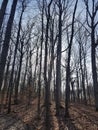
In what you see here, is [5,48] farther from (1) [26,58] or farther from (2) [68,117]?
(1) [26,58]

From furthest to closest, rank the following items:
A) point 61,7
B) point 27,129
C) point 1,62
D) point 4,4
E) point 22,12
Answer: point 22,12 → point 61,7 → point 27,129 → point 4,4 → point 1,62

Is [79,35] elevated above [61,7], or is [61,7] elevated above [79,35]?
[79,35]

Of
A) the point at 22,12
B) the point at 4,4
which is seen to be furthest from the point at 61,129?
the point at 22,12

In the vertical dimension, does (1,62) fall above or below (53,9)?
below

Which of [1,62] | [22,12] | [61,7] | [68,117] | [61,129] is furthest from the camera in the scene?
[22,12]

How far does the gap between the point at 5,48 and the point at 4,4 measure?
2.02 metres

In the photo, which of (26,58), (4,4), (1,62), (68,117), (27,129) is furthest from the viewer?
(26,58)

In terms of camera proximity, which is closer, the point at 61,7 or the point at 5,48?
the point at 5,48

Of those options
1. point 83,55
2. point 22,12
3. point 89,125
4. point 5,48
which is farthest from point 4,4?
point 83,55

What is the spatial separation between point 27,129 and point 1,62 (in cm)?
446

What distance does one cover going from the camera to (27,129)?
30.6ft

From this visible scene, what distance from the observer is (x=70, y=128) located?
28.3 feet

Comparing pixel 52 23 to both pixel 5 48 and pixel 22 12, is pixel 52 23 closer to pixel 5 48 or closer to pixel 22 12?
pixel 22 12

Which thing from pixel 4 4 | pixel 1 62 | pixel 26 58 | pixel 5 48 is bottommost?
pixel 1 62
